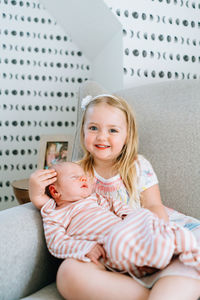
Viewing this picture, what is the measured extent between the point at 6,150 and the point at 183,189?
4.62 ft

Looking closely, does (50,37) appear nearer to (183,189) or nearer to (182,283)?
(183,189)

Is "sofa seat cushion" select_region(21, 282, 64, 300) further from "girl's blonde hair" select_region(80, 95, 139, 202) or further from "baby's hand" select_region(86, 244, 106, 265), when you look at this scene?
"girl's blonde hair" select_region(80, 95, 139, 202)

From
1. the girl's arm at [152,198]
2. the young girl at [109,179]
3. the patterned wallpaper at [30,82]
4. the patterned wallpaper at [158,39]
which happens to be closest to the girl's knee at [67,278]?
the young girl at [109,179]

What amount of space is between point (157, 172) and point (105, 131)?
0.24 m

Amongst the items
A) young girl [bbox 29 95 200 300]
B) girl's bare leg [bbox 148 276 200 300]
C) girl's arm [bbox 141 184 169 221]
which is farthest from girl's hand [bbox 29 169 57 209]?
girl's bare leg [bbox 148 276 200 300]

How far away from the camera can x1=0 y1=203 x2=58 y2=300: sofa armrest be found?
0.71m

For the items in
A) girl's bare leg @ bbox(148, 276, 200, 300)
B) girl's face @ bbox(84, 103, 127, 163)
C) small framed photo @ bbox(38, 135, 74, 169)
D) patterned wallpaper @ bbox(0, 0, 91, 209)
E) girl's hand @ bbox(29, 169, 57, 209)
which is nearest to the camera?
girl's bare leg @ bbox(148, 276, 200, 300)

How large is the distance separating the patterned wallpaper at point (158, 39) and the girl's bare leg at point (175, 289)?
103 centimetres

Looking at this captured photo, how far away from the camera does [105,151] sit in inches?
38.8

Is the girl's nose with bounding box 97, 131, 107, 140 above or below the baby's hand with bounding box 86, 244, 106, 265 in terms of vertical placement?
above

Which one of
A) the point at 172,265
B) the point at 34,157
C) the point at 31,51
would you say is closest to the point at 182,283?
the point at 172,265

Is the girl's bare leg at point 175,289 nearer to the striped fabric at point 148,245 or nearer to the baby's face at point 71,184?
the striped fabric at point 148,245

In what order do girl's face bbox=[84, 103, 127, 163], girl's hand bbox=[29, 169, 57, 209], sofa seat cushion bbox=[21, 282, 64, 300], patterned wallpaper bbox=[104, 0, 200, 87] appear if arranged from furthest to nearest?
patterned wallpaper bbox=[104, 0, 200, 87] → girl's face bbox=[84, 103, 127, 163] → girl's hand bbox=[29, 169, 57, 209] → sofa seat cushion bbox=[21, 282, 64, 300]

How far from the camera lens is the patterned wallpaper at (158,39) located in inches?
55.9
